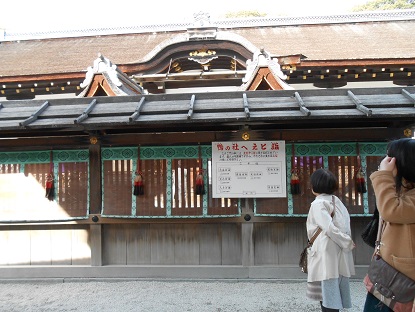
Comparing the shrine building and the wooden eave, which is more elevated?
the wooden eave

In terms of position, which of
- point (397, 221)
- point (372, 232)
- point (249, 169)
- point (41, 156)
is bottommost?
point (372, 232)

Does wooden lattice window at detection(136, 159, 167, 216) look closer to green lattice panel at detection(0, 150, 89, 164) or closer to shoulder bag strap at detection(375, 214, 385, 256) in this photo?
green lattice panel at detection(0, 150, 89, 164)

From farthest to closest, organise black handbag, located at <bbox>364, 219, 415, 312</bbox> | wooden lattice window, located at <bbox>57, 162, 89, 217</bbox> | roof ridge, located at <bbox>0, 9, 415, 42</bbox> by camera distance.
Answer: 1. roof ridge, located at <bbox>0, 9, 415, 42</bbox>
2. wooden lattice window, located at <bbox>57, 162, 89, 217</bbox>
3. black handbag, located at <bbox>364, 219, 415, 312</bbox>

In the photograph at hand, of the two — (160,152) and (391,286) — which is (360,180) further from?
(391,286)

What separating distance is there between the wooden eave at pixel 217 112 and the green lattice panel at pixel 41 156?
0.30 meters

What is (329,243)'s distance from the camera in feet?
10.9

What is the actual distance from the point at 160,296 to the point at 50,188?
Answer: 233 cm

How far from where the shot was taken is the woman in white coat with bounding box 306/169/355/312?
329cm

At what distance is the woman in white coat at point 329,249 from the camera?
10.8ft

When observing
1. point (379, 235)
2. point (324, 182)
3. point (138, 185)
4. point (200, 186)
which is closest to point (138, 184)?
point (138, 185)

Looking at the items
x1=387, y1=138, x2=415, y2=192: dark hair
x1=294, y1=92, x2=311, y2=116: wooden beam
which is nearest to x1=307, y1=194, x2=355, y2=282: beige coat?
x1=387, y1=138, x2=415, y2=192: dark hair

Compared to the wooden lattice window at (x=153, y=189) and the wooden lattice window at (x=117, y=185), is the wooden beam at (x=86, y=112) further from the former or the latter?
the wooden lattice window at (x=153, y=189)

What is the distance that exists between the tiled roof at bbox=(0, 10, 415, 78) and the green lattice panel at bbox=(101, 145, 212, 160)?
3239mm

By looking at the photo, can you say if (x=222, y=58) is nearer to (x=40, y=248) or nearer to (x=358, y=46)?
(x=358, y=46)
